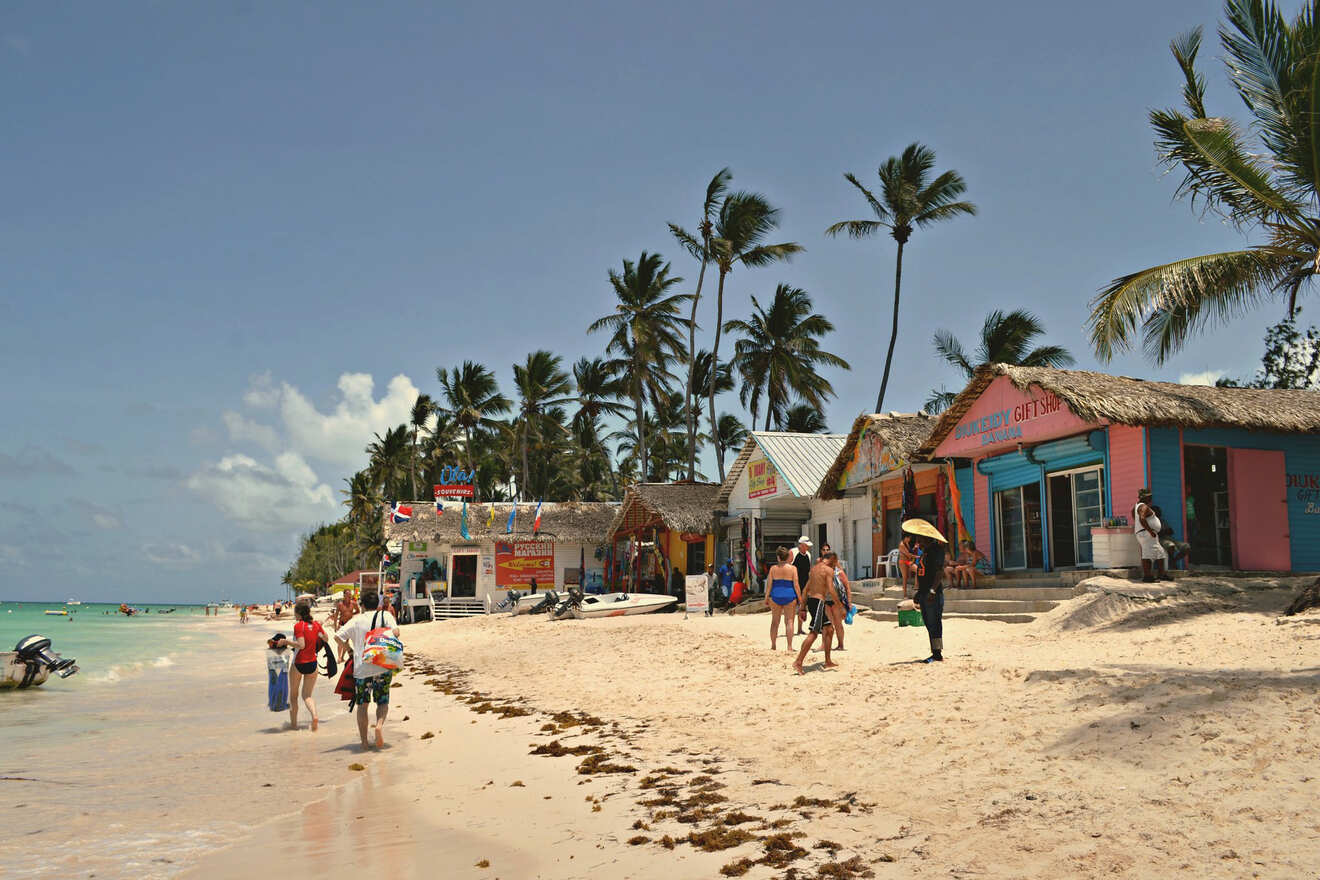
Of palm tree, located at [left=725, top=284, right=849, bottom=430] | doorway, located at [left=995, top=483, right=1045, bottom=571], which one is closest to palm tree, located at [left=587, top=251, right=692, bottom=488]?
palm tree, located at [left=725, top=284, right=849, bottom=430]

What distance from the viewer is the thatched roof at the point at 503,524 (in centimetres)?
3066

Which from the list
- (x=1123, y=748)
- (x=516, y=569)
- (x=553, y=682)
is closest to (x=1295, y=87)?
(x=1123, y=748)

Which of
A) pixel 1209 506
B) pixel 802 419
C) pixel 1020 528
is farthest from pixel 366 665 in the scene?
pixel 802 419

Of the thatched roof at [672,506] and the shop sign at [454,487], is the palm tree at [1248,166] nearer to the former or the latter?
the thatched roof at [672,506]

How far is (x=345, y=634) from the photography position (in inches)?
339

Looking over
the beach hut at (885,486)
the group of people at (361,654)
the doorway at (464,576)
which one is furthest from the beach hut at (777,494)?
the group of people at (361,654)

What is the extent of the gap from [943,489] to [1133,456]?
4534 millimetres

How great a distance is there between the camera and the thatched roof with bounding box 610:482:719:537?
25.9 meters

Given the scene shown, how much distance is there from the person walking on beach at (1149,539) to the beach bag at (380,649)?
359 inches

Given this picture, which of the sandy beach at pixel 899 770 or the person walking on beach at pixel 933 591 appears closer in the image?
the sandy beach at pixel 899 770

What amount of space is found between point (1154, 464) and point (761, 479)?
1159cm

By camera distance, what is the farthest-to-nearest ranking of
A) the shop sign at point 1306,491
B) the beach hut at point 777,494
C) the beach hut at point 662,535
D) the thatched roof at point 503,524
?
the thatched roof at point 503,524 < the beach hut at point 662,535 < the beach hut at point 777,494 < the shop sign at point 1306,491

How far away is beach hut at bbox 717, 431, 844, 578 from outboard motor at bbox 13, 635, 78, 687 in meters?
14.1

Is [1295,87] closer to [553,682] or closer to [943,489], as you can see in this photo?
[943,489]
